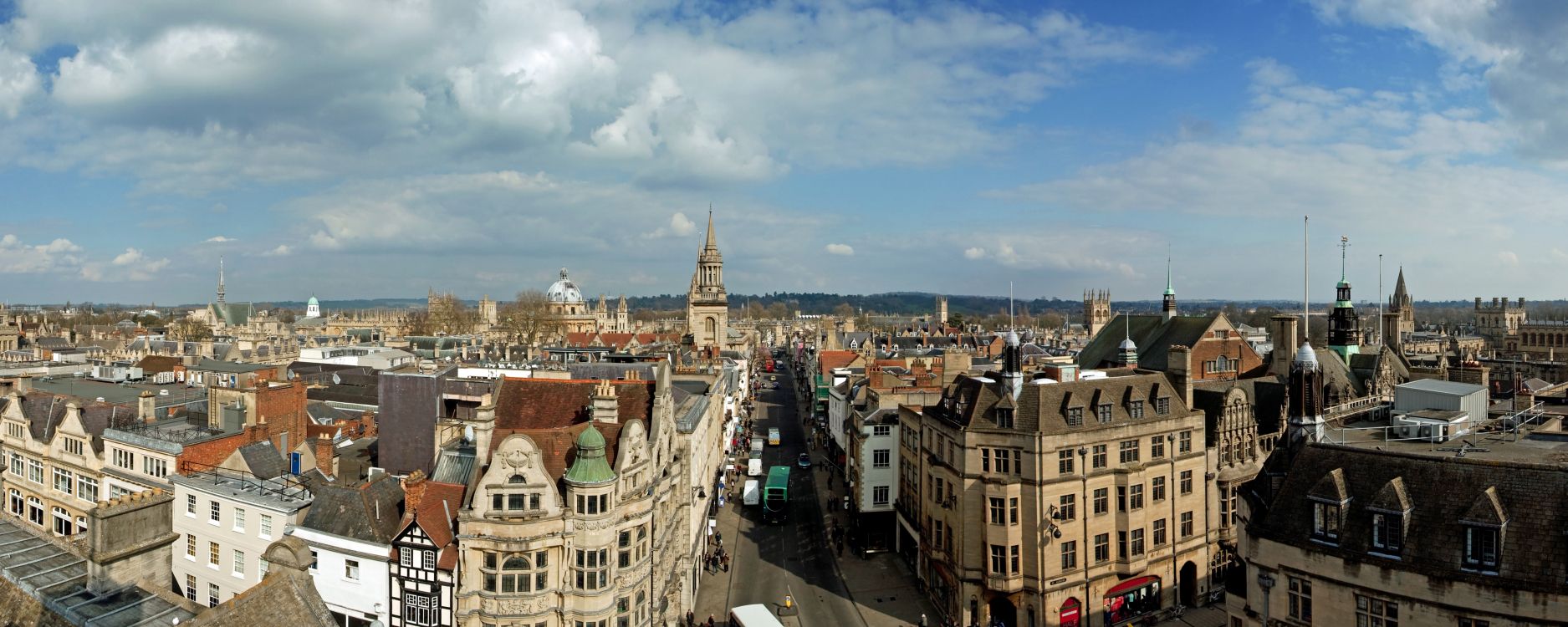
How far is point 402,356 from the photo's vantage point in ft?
366

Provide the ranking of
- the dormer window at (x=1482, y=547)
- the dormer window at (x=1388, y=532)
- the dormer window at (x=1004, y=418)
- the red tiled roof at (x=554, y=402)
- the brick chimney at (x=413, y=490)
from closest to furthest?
the dormer window at (x=1482, y=547)
the dormer window at (x=1388, y=532)
the brick chimney at (x=413, y=490)
the red tiled roof at (x=554, y=402)
the dormer window at (x=1004, y=418)

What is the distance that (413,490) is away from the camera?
115ft

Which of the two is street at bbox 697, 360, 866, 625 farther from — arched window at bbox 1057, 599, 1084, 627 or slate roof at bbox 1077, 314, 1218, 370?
slate roof at bbox 1077, 314, 1218, 370

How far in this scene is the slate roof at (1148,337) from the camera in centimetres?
6956

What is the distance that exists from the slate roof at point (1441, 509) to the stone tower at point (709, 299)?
378ft

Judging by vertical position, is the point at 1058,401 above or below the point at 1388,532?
above

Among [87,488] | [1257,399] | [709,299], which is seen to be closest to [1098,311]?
[709,299]

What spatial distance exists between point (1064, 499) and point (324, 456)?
37.7 meters

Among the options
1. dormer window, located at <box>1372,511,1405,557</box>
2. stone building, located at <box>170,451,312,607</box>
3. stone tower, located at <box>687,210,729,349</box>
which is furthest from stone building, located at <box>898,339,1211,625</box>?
stone tower, located at <box>687,210,729,349</box>

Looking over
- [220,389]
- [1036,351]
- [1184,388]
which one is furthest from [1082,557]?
[1036,351]

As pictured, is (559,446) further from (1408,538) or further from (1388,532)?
(1408,538)

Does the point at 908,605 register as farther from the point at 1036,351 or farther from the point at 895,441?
the point at 1036,351

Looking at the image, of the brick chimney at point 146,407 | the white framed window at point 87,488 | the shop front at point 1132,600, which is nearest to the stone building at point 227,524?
the white framed window at point 87,488

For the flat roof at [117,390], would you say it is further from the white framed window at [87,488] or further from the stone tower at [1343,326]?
the stone tower at [1343,326]
